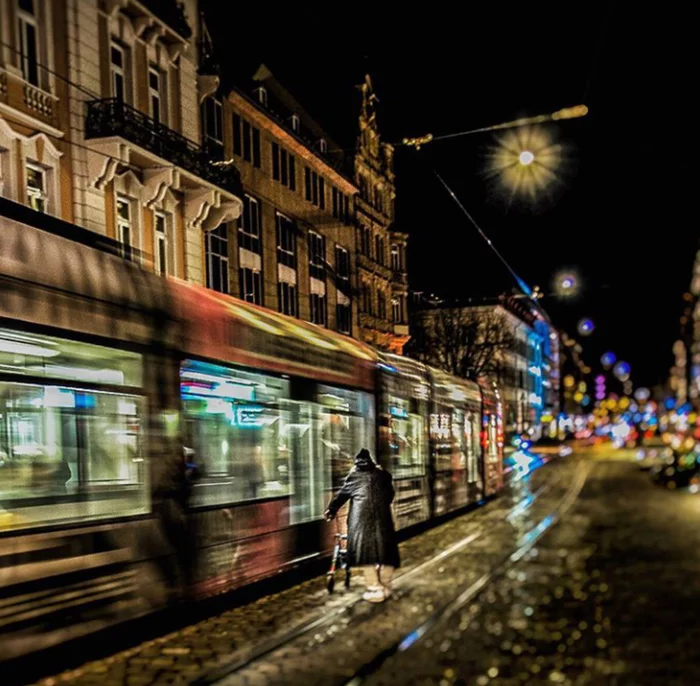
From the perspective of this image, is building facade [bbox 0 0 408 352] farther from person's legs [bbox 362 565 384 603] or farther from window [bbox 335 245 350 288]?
window [bbox 335 245 350 288]

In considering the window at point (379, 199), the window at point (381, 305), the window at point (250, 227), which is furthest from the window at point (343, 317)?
the window at point (250, 227)

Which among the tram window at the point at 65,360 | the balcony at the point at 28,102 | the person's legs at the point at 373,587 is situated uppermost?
the balcony at the point at 28,102

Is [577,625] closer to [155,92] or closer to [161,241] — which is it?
[161,241]

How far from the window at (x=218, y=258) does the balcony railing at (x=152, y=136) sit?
414 centimetres

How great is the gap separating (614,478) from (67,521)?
129ft

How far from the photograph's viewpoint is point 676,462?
131 feet

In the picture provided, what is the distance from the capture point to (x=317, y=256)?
42.8m

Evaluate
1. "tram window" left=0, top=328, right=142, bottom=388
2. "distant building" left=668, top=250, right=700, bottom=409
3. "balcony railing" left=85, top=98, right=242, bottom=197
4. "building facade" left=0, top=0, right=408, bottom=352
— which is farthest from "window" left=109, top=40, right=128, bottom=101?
"distant building" left=668, top=250, right=700, bottom=409

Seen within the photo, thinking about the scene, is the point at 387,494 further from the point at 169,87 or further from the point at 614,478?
the point at 614,478

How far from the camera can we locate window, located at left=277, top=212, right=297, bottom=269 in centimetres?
3838

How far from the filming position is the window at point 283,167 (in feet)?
126

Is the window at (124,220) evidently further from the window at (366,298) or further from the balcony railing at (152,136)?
the window at (366,298)

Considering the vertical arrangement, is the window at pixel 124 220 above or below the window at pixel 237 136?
below

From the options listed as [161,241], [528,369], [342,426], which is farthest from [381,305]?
[528,369]
